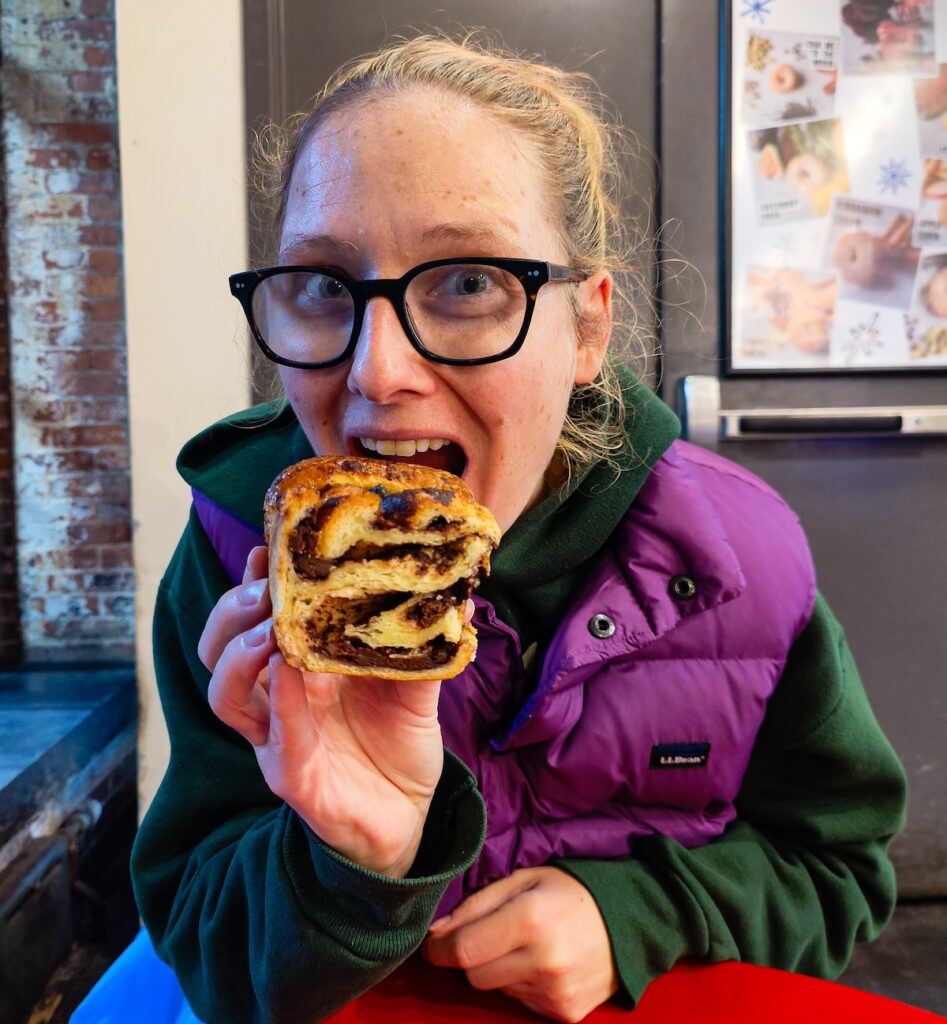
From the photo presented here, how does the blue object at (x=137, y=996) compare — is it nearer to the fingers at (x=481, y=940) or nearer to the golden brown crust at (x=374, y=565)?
the fingers at (x=481, y=940)

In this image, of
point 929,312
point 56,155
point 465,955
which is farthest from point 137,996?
point 929,312

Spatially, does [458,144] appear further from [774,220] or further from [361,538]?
[774,220]

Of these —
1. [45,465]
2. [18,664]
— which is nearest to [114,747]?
[18,664]

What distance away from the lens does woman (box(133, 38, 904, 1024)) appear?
2.86ft

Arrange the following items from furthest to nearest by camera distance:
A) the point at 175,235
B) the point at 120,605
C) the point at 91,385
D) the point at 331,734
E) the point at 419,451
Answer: the point at 120,605 → the point at 91,385 → the point at 175,235 → the point at 419,451 → the point at 331,734

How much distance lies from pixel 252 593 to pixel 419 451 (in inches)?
10.8

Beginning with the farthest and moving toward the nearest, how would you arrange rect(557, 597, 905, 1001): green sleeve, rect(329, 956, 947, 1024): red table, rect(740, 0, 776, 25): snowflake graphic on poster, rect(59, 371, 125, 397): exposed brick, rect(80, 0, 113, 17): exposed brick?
rect(59, 371, 125, 397): exposed brick
rect(80, 0, 113, 17): exposed brick
rect(740, 0, 776, 25): snowflake graphic on poster
rect(557, 597, 905, 1001): green sleeve
rect(329, 956, 947, 1024): red table

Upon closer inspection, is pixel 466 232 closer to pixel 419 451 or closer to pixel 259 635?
pixel 419 451

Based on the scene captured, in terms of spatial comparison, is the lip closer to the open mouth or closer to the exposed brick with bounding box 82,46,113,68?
the open mouth

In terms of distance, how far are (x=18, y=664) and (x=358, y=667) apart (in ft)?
7.87

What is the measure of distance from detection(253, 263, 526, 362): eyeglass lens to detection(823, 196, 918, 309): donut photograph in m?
1.76

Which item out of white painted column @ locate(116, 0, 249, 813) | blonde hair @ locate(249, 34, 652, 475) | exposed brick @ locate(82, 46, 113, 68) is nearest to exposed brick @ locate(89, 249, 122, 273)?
white painted column @ locate(116, 0, 249, 813)

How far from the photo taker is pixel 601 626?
109cm

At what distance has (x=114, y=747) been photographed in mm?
2357
